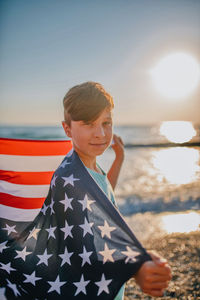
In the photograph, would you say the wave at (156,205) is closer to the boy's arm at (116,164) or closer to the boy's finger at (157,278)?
the boy's arm at (116,164)

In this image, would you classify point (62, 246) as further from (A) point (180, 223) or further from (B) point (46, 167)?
(A) point (180, 223)

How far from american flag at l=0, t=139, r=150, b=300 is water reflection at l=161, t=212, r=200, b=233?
13.6 ft

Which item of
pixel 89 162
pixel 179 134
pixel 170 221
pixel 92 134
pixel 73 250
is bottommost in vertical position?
pixel 179 134

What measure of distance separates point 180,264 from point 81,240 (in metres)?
3.02

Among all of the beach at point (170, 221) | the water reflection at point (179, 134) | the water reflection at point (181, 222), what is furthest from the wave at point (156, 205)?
the water reflection at point (179, 134)

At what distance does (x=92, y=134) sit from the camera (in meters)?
1.48

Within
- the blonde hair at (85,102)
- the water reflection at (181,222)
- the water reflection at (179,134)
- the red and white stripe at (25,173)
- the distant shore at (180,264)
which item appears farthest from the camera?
the water reflection at (179,134)

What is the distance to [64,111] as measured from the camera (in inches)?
62.0

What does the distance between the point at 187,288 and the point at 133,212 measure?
11.4 ft

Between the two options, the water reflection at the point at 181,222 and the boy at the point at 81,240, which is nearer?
the boy at the point at 81,240

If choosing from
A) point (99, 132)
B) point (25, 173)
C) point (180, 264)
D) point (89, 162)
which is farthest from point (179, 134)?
point (99, 132)

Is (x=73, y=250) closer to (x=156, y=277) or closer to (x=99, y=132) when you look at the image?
(x=156, y=277)

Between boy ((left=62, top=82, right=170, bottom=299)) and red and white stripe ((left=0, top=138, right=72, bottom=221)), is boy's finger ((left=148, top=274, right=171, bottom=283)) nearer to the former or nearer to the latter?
boy ((left=62, top=82, right=170, bottom=299))

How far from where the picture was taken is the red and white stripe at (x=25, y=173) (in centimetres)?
201
